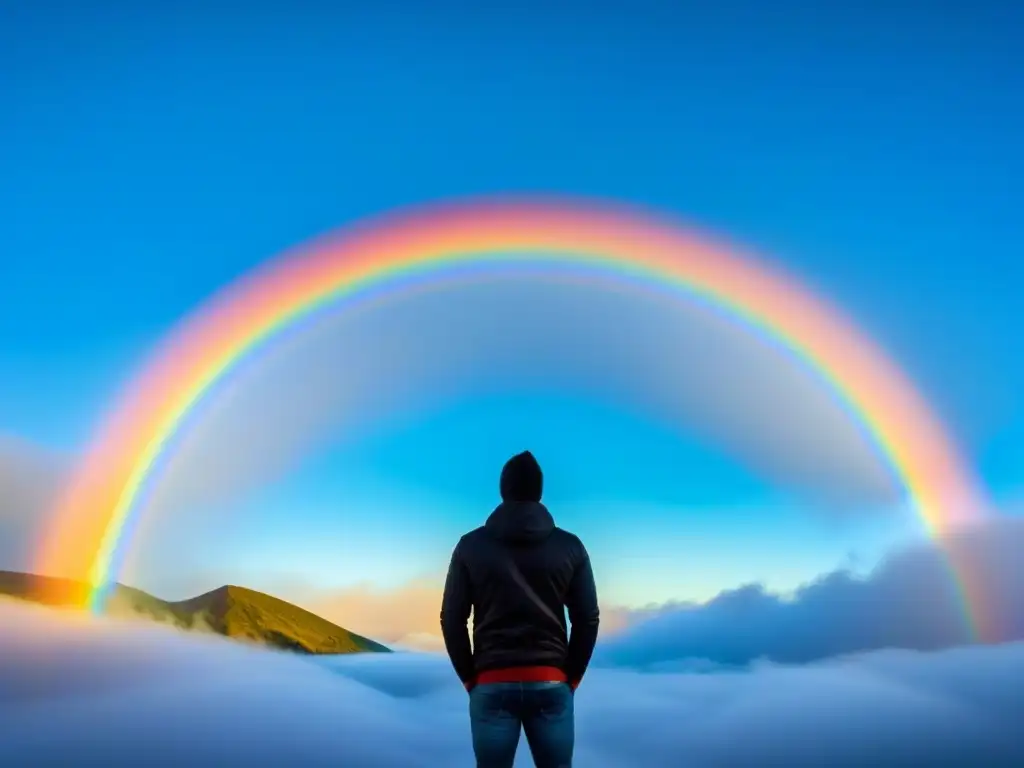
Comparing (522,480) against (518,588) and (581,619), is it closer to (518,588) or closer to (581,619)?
(518,588)

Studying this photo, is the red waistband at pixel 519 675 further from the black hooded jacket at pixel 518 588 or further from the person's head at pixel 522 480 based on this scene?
the person's head at pixel 522 480

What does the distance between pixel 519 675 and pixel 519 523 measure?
1150mm

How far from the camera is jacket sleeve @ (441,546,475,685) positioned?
271 inches

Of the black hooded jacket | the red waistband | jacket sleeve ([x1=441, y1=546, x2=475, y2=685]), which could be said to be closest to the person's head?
the black hooded jacket

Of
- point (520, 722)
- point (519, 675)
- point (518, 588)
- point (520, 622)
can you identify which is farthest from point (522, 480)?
point (520, 722)

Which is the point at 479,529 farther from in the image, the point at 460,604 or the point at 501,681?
the point at 501,681

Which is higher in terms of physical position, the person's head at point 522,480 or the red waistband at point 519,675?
the person's head at point 522,480

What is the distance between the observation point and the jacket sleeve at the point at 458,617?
22.6ft

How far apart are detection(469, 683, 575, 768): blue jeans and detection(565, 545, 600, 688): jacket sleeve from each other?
1.33 ft

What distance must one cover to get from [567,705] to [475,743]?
76 centimetres

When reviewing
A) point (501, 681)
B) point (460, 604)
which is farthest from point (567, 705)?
point (460, 604)

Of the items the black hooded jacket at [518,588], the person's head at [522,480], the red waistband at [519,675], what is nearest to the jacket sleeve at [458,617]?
the black hooded jacket at [518,588]

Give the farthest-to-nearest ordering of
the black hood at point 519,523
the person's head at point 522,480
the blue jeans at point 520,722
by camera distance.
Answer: the person's head at point 522,480 → the black hood at point 519,523 → the blue jeans at point 520,722

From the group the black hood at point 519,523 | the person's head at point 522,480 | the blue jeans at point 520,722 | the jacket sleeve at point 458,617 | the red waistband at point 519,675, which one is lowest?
the blue jeans at point 520,722
